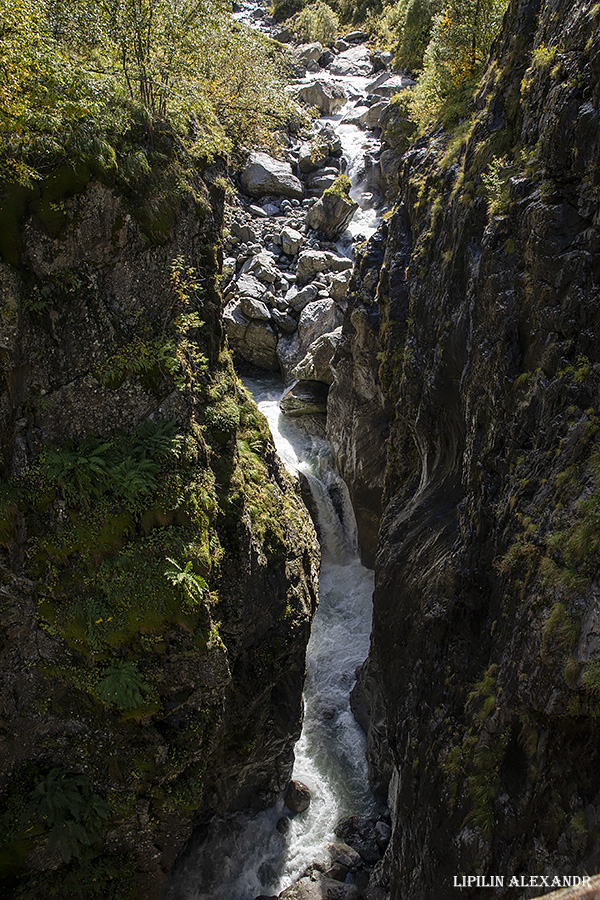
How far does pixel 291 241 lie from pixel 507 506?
23269 mm

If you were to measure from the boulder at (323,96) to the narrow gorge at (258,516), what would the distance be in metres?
26.1

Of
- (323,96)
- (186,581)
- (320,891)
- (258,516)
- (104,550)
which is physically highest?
→ (323,96)

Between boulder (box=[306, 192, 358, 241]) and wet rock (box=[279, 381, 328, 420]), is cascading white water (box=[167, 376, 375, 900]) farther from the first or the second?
boulder (box=[306, 192, 358, 241])

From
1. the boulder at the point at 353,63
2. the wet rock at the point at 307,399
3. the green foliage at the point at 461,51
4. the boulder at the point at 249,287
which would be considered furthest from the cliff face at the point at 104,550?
the boulder at the point at 353,63

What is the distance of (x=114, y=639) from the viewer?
944 centimetres

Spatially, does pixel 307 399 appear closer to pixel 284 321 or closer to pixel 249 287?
pixel 284 321

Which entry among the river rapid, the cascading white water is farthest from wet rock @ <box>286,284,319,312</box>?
the cascading white water

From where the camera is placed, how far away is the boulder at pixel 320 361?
22.4 metres

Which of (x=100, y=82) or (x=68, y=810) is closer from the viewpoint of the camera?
(x=68, y=810)

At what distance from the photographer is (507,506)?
28.0 ft

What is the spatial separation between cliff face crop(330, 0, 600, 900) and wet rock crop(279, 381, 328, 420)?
9.80 metres

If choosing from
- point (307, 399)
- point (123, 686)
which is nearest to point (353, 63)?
point (307, 399)

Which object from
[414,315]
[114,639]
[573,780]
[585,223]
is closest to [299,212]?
[414,315]

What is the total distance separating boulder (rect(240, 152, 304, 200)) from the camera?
3067 cm
